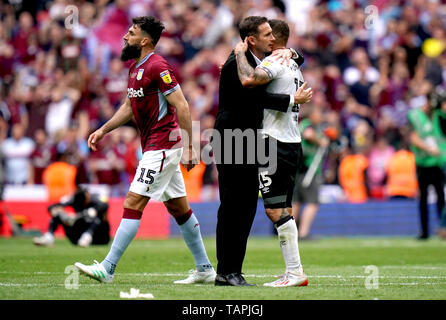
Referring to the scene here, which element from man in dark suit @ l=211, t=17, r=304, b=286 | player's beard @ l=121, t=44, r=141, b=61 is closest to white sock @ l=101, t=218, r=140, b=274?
man in dark suit @ l=211, t=17, r=304, b=286

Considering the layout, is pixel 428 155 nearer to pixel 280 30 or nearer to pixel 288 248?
pixel 280 30

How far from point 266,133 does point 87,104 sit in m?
14.2

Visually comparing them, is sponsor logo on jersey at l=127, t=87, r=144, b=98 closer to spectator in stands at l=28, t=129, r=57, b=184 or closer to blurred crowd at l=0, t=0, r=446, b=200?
blurred crowd at l=0, t=0, r=446, b=200

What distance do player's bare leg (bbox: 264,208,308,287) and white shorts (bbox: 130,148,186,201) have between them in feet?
3.44

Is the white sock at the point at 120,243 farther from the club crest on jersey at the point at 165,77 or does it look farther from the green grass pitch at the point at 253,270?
the club crest on jersey at the point at 165,77

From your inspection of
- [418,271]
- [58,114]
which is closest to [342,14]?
[58,114]

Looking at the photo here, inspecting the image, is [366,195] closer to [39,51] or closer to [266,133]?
[39,51]

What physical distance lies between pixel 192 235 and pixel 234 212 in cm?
77

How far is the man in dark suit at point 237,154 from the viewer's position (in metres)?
8.27

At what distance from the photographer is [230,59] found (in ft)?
27.2

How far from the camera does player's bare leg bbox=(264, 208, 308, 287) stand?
8219 millimetres

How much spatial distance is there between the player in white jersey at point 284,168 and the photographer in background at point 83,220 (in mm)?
7508

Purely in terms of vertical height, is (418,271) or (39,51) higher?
(39,51)

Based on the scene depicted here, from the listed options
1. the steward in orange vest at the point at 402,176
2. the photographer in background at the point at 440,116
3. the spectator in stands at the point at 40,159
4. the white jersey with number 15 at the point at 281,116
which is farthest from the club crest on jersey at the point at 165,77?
the spectator in stands at the point at 40,159
